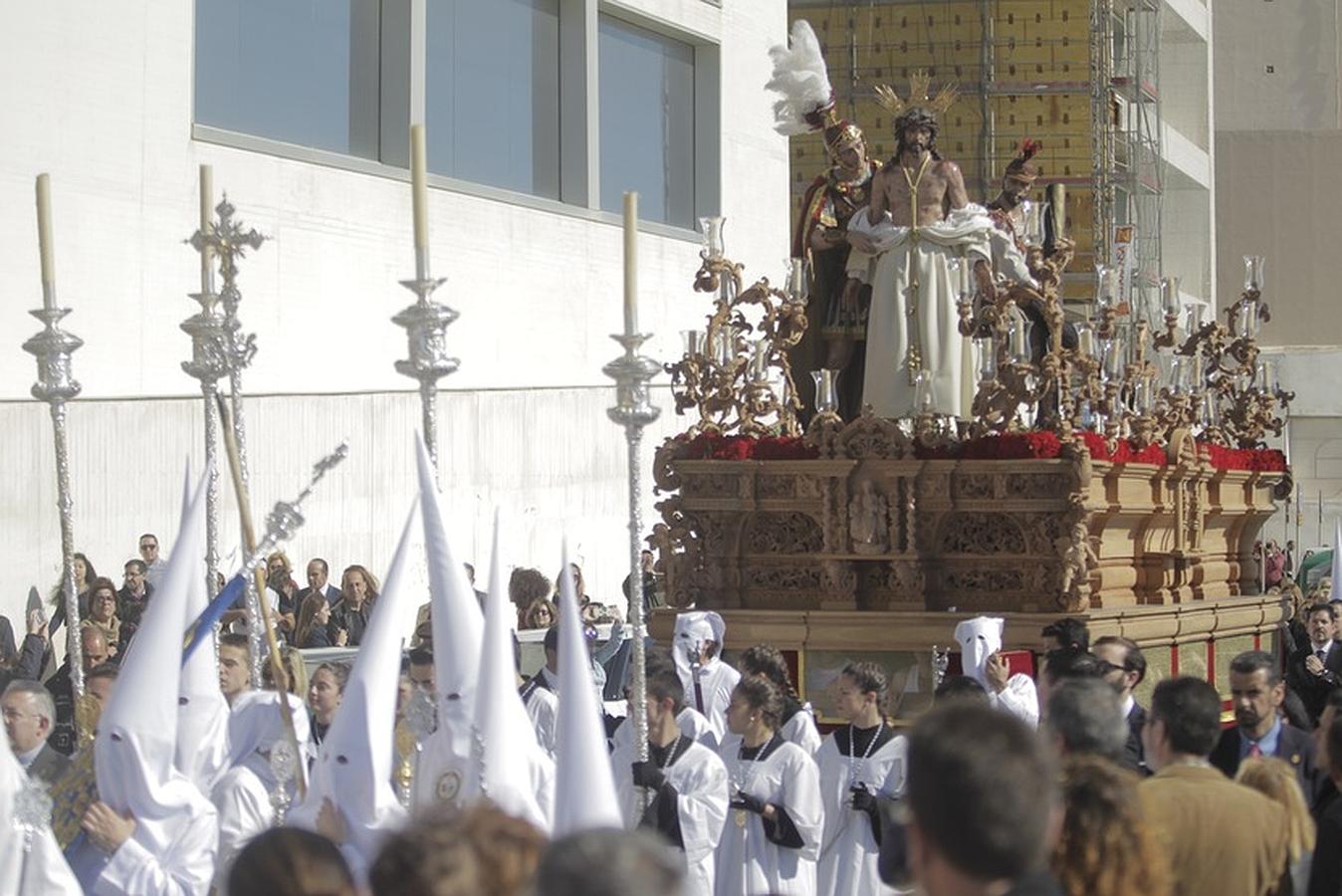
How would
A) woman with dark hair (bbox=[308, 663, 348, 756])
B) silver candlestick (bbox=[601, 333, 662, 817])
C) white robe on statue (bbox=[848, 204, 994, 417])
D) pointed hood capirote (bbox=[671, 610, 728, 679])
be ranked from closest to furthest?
silver candlestick (bbox=[601, 333, 662, 817]) → woman with dark hair (bbox=[308, 663, 348, 756]) → pointed hood capirote (bbox=[671, 610, 728, 679]) → white robe on statue (bbox=[848, 204, 994, 417])

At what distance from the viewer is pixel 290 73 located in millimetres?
23500

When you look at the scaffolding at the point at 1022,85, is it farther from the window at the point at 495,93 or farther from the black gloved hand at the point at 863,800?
the black gloved hand at the point at 863,800

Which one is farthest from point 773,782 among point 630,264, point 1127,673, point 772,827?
point 630,264

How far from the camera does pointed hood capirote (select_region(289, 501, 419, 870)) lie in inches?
261

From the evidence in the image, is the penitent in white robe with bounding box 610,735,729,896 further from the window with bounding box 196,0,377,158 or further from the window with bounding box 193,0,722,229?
the window with bounding box 196,0,377,158

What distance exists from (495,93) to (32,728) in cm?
1930

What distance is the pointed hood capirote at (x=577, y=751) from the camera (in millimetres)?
6402

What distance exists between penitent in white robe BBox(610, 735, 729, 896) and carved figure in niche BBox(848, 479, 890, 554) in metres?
4.36

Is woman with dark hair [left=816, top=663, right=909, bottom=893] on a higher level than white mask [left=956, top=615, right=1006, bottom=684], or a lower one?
lower

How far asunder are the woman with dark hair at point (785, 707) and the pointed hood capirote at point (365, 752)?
10.2 ft

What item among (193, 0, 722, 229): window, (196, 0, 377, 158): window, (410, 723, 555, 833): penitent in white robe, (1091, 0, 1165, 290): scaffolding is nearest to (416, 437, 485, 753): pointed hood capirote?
(410, 723, 555, 833): penitent in white robe

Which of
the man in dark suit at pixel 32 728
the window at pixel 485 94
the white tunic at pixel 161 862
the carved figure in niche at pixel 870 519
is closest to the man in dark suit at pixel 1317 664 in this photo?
the carved figure in niche at pixel 870 519

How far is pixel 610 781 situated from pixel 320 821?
2.76 ft

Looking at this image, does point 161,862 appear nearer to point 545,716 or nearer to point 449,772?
point 449,772
